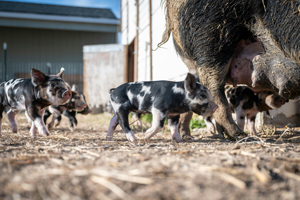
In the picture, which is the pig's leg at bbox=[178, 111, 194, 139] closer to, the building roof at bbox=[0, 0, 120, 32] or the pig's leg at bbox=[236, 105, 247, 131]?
the pig's leg at bbox=[236, 105, 247, 131]

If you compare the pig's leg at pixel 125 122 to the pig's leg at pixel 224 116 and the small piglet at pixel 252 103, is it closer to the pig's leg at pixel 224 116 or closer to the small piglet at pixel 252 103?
the pig's leg at pixel 224 116

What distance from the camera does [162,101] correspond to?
301cm

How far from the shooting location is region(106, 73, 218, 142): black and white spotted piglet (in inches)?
118

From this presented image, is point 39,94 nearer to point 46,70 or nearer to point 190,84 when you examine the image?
point 190,84

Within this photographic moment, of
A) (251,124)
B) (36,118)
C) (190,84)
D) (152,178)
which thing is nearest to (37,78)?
(36,118)

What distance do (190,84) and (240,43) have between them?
3.66 ft

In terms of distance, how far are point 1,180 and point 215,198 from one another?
3.25ft

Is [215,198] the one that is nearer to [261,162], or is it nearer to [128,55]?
[261,162]

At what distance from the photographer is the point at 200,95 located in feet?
9.87

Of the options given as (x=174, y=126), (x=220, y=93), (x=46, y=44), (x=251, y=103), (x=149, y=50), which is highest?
(x=46, y=44)

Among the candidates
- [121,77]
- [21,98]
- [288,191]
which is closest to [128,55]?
[121,77]

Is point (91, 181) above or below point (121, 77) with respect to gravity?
below

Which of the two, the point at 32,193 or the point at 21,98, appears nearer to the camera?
the point at 32,193

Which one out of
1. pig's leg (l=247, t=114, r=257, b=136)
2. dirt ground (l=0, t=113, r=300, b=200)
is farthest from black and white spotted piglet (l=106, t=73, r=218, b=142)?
pig's leg (l=247, t=114, r=257, b=136)
